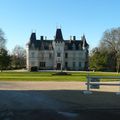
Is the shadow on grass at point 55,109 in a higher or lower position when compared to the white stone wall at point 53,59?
lower

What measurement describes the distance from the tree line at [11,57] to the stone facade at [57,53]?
199 inches

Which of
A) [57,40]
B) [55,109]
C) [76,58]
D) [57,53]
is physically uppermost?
[57,40]

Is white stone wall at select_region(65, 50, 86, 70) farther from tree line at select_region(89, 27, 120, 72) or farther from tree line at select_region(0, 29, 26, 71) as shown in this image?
tree line at select_region(89, 27, 120, 72)

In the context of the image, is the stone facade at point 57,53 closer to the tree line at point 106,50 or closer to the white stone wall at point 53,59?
the white stone wall at point 53,59

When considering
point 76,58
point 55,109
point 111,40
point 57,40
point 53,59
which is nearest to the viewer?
point 55,109

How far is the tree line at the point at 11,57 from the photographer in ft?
296

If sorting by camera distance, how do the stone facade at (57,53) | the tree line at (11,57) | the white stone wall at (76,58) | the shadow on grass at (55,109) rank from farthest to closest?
the white stone wall at (76,58)
the stone facade at (57,53)
the tree line at (11,57)
the shadow on grass at (55,109)

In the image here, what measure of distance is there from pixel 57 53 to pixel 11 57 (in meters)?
39.3

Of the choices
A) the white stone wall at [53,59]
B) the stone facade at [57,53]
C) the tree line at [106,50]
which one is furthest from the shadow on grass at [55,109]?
the white stone wall at [53,59]

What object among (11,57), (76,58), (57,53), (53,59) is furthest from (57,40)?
(11,57)

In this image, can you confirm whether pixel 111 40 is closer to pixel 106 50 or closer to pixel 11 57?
pixel 106 50

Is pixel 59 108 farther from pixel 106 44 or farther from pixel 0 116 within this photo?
pixel 106 44

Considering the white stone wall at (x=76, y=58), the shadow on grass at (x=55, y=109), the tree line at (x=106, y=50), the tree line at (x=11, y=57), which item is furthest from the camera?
the white stone wall at (x=76, y=58)

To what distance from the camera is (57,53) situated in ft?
503
